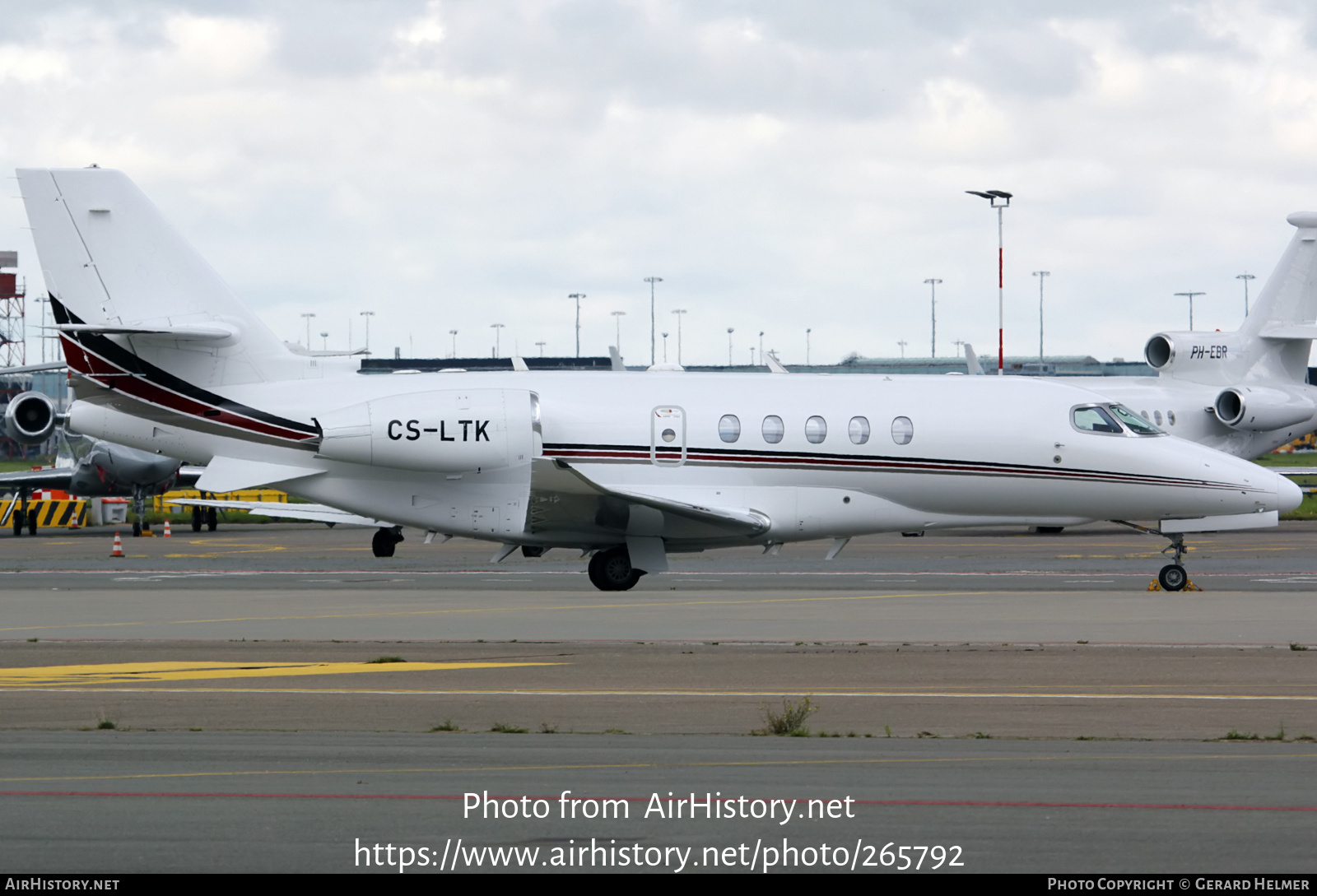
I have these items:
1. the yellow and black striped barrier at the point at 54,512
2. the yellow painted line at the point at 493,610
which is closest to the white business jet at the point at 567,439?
the yellow painted line at the point at 493,610

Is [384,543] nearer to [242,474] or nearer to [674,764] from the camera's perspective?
[242,474]

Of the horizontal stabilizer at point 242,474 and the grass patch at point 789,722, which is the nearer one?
the grass patch at point 789,722

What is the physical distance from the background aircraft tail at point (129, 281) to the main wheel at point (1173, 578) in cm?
1363

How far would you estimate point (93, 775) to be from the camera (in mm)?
8531

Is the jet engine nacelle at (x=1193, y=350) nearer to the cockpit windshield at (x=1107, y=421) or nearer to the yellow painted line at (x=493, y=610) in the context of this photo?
the cockpit windshield at (x=1107, y=421)

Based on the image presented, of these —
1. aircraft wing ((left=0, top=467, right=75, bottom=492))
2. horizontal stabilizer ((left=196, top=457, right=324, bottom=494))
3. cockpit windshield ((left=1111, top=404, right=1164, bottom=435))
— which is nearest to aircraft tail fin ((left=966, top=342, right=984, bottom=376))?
cockpit windshield ((left=1111, top=404, right=1164, bottom=435))

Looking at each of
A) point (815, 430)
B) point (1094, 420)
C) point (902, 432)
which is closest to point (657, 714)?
point (815, 430)

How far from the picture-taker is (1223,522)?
2384cm

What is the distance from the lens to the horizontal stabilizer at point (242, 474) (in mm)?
23000

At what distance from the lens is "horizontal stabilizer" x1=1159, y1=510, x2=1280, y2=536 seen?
23.6 m

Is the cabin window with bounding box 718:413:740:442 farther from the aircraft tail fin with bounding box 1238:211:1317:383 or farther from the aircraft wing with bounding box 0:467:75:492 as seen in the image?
the aircraft wing with bounding box 0:467:75:492

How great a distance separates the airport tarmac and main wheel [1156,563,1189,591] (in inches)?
13.3

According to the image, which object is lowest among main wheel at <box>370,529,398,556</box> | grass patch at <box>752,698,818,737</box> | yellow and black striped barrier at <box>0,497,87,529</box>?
yellow and black striped barrier at <box>0,497,87,529</box>
